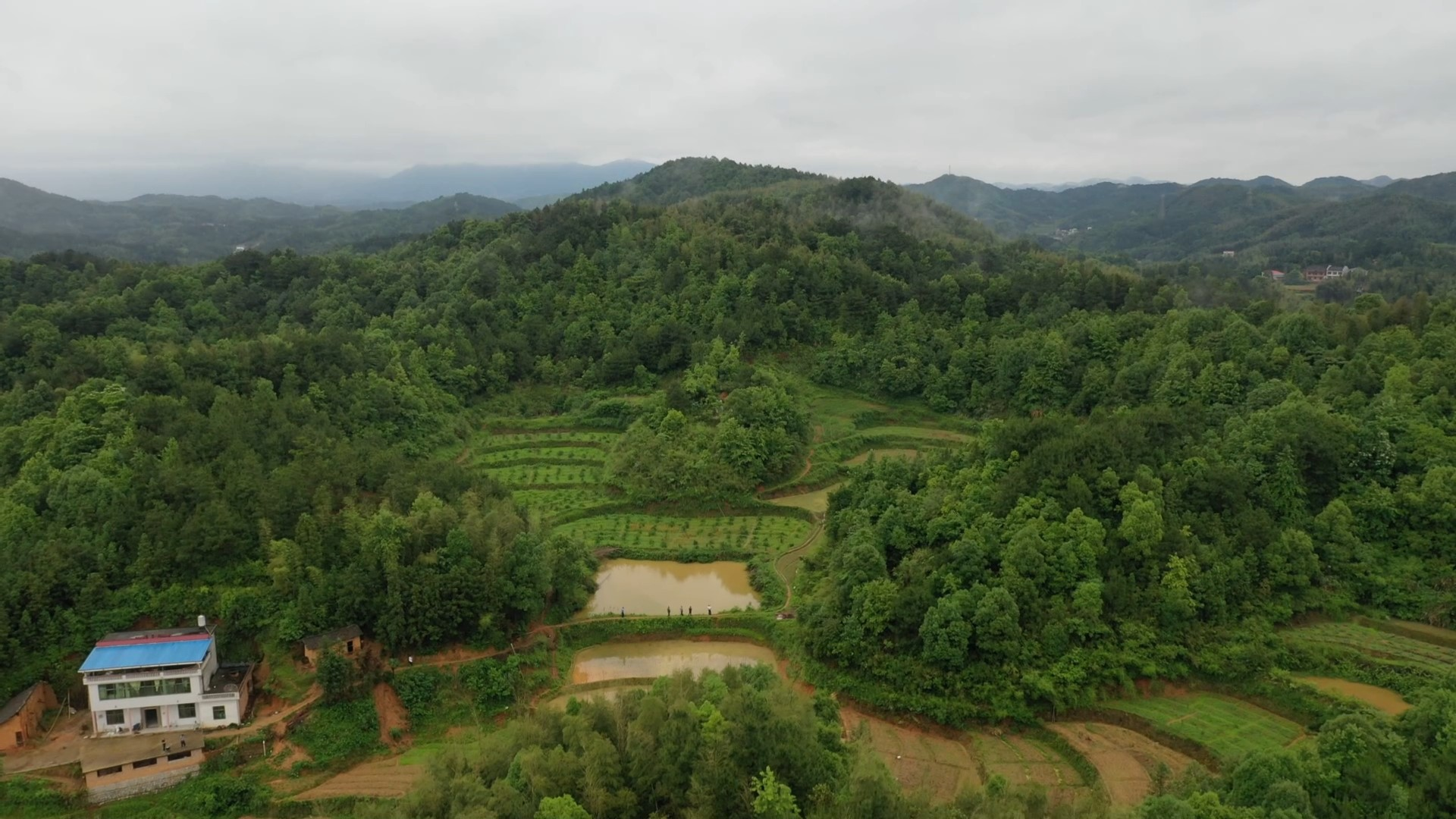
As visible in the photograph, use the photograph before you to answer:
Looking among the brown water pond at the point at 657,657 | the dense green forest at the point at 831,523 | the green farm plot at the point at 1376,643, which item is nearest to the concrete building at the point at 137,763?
the dense green forest at the point at 831,523

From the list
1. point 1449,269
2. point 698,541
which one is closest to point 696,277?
point 698,541

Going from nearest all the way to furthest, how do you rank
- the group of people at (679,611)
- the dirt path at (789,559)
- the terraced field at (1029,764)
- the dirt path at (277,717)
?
the terraced field at (1029,764), the dirt path at (277,717), the group of people at (679,611), the dirt path at (789,559)

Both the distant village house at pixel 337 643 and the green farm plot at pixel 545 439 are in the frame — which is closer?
the distant village house at pixel 337 643

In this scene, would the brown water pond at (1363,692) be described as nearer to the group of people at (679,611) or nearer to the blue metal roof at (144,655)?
the group of people at (679,611)

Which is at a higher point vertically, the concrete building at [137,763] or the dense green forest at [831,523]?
the dense green forest at [831,523]

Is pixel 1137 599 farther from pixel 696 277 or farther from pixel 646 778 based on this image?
pixel 696 277

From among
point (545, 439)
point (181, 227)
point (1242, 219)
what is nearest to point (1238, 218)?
point (1242, 219)
